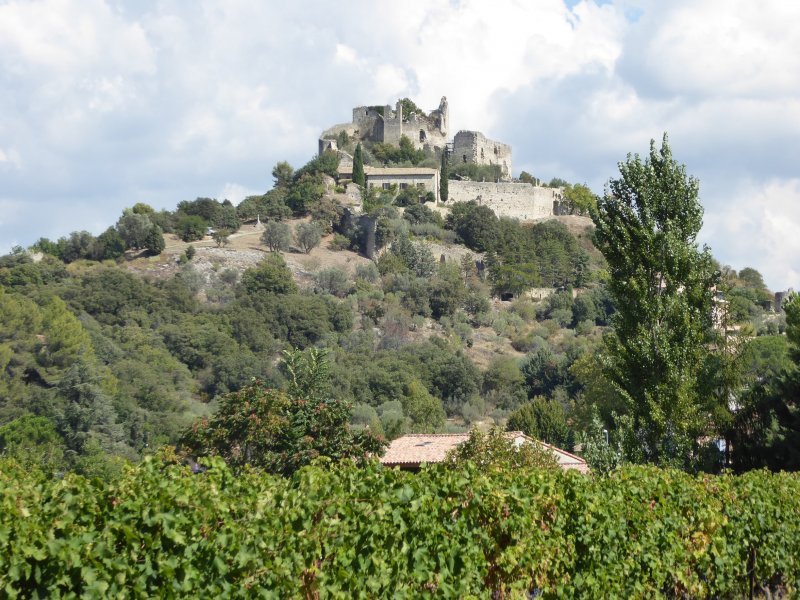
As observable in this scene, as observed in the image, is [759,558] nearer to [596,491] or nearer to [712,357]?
[596,491]

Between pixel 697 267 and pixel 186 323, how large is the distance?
46376 mm

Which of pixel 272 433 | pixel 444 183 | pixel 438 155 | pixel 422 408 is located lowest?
pixel 422 408

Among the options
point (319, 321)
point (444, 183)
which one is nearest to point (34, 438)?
point (319, 321)

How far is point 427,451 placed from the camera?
2878 cm

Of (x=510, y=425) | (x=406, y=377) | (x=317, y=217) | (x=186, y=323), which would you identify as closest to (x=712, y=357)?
(x=510, y=425)

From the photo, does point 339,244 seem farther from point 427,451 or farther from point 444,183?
point 427,451

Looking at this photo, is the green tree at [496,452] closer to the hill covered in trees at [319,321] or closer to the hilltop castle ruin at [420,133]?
the hill covered in trees at [319,321]

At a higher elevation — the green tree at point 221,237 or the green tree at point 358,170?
the green tree at point 358,170

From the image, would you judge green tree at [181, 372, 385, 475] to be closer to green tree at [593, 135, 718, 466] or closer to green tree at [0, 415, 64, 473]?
green tree at [593, 135, 718, 466]

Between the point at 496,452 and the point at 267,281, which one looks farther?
the point at 267,281

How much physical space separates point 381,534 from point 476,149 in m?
88.7

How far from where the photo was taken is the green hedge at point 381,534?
19.6 feet

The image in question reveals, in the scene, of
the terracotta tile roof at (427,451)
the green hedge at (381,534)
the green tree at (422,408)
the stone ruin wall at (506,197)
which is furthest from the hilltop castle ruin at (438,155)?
the green hedge at (381,534)

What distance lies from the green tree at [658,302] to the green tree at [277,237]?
55243mm
